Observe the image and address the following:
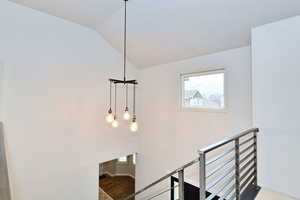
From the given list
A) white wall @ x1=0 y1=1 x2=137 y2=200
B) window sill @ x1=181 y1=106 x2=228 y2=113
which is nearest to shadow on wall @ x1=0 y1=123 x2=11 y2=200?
white wall @ x1=0 y1=1 x2=137 y2=200

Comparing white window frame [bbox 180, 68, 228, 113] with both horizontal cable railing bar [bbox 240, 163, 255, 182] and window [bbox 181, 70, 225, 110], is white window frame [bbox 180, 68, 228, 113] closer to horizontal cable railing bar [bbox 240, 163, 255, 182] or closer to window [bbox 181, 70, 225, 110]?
window [bbox 181, 70, 225, 110]

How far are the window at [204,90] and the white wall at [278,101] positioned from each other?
3.00 ft

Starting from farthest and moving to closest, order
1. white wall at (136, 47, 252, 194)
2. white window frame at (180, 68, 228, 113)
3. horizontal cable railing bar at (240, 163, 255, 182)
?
white window frame at (180, 68, 228, 113) → white wall at (136, 47, 252, 194) → horizontal cable railing bar at (240, 163, 255, 182)

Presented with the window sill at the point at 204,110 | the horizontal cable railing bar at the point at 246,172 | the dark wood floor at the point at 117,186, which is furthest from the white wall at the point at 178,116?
the dark wood floor at the point at 117,186

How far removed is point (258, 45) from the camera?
2264mm

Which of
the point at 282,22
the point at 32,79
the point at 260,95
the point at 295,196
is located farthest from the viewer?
the point at 32,79

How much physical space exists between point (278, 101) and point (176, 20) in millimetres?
1979

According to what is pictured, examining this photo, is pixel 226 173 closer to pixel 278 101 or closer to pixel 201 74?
pixel 278 101

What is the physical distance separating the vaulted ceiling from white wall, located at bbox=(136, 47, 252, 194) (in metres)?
0.28

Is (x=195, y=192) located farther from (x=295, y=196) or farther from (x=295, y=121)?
(x=295, y=121)

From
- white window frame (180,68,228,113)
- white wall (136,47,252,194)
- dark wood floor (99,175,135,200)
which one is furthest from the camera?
dark wood floor (99,175,135,200)

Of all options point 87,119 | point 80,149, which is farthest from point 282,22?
point 80,149

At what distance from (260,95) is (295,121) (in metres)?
0.49

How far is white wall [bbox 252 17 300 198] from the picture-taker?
1.96 m
